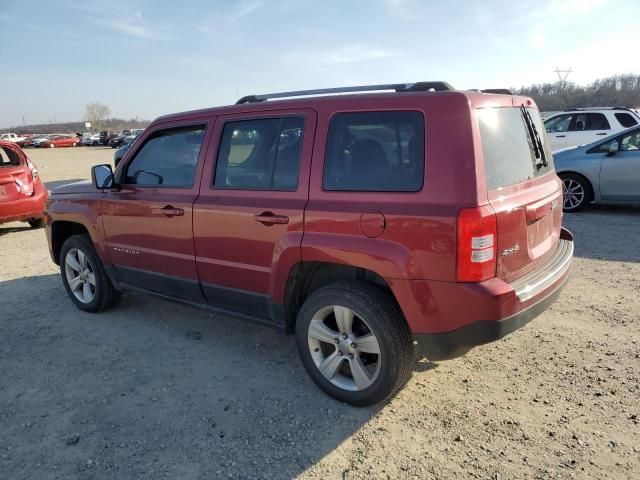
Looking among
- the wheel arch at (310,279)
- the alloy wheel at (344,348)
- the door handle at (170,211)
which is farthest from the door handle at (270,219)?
the door handle at (170,211)

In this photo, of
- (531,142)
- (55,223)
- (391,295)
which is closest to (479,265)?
(391,295)

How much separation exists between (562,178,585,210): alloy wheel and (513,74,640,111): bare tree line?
4664 centimetres

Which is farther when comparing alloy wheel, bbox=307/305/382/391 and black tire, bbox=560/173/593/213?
black tire, bbox=560/173/593/213

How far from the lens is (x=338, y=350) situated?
120 inches

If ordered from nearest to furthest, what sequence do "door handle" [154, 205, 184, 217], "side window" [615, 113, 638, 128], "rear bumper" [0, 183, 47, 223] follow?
"door handle" [154, 205, 184, 217], "rear bumper" [0, 183, 47, 223], "side window" [615, 113, 638, 128]

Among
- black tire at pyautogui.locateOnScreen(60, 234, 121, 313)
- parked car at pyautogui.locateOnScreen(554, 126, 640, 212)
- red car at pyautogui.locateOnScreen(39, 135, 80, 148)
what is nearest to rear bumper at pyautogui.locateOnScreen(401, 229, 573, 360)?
black tire at pyautogui.locateOnScreen(60, 234, 121, 313)

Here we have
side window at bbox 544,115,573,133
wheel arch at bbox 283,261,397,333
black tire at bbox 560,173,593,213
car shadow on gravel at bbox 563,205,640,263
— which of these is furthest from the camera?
side window at bbox 544,115,573,133

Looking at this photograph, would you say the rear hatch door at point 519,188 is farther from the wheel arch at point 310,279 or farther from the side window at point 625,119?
Result: the side window at point 625,119

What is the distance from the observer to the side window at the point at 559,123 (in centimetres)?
1227

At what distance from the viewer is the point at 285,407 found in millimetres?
3059

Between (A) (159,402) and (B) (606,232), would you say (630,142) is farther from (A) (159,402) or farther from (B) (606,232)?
(A) (159,402)

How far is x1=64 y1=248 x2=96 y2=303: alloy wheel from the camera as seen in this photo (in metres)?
4.71

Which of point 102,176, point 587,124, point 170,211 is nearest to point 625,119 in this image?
point 587,124

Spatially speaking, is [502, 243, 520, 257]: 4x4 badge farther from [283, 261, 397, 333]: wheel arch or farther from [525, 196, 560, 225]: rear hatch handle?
[283, 261, 397, 333]: wheel arch
